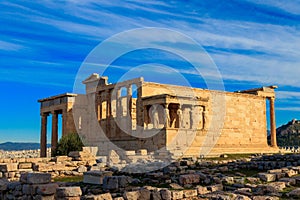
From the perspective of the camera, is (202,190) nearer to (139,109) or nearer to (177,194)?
(177,194)

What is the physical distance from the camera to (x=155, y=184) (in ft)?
→ 38.7

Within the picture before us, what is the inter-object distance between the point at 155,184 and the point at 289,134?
53.3 m

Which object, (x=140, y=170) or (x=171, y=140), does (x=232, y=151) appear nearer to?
(x=171, y=140)

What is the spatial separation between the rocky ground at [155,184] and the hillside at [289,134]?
39708 millimetres

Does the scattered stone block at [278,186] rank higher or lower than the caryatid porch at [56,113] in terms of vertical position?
lower

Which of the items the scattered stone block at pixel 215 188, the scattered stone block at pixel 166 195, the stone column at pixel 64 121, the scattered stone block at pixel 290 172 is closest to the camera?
the scattered stone block at pixel 166 195

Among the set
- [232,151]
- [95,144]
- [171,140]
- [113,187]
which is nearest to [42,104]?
[95,144]

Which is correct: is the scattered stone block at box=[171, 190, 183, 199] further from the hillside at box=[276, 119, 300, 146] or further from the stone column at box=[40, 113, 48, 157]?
the hillside at box=[276, 119, 300, 146]

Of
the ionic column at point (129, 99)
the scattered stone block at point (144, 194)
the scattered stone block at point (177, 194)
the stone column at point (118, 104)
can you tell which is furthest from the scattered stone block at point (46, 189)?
the stone column at point (118, 104)

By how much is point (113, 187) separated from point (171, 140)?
1667cm

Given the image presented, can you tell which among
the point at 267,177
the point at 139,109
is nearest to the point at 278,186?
the point at 267,177

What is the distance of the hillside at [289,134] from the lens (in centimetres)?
5490

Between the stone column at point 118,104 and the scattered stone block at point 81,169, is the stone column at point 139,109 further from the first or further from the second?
the scattered stone block at point 81,169

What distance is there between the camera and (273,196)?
873 centimetres
